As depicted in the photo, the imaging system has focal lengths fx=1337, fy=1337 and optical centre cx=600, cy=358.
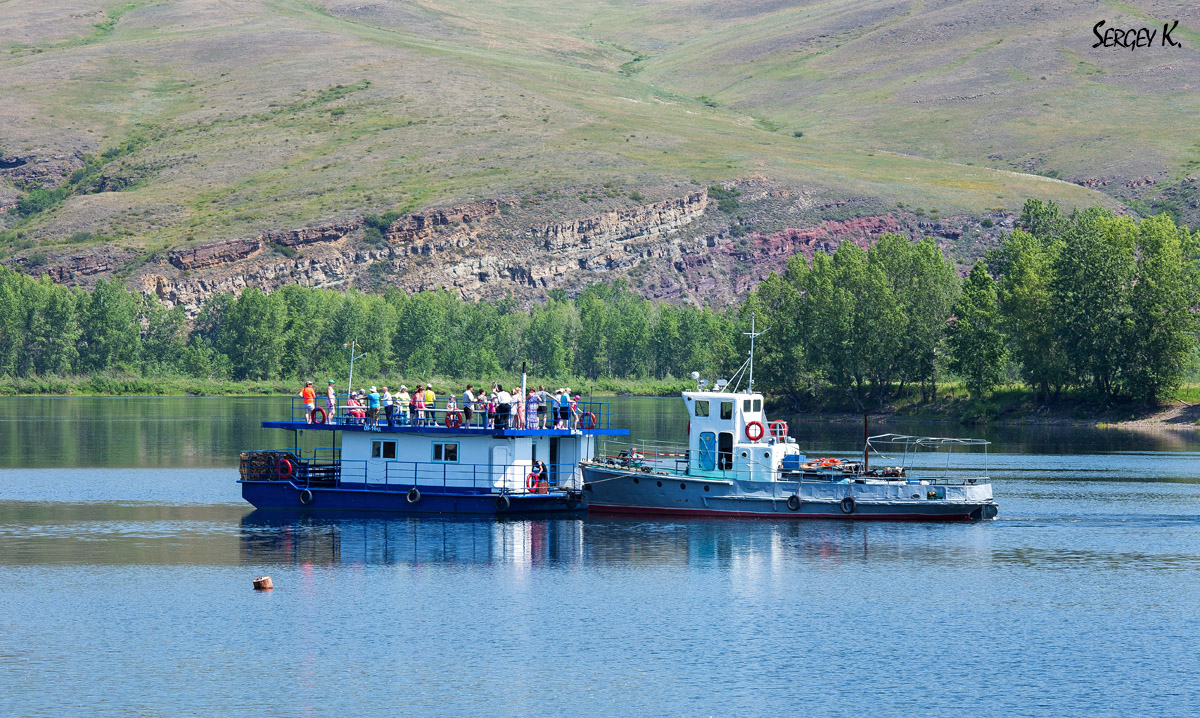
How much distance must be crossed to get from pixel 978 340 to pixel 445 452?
7704 cm

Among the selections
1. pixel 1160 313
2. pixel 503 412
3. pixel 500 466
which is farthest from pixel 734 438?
pixel 1160 313

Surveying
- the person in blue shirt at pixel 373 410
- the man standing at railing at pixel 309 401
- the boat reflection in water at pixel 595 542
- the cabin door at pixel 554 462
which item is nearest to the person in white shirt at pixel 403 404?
the person in blue shirt at pixel 373 410

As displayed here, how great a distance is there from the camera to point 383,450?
61250mm

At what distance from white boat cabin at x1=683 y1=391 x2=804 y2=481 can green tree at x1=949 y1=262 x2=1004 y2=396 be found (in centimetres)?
7065

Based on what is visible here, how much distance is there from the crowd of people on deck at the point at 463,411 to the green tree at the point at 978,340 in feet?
239

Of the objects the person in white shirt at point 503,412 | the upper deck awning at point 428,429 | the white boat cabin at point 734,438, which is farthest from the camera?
the upper deck awning at point 428,429

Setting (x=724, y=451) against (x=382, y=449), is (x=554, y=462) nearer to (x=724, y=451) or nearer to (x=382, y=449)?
(x=382, y=449)

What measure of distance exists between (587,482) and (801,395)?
88.2 meters

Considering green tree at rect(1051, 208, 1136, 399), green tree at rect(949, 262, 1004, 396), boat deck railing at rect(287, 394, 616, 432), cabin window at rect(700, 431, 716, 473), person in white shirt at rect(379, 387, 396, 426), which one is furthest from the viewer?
green tree at rect(949, 262, 1004, 396)

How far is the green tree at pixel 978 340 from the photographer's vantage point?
409 ft

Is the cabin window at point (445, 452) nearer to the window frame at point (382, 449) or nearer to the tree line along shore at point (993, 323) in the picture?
the window frame at point (382, 449)

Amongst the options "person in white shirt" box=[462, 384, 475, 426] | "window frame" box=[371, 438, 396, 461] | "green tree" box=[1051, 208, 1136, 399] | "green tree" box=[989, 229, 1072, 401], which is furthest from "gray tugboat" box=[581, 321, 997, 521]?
"green tree" box=[989, 229, 1072, 401]

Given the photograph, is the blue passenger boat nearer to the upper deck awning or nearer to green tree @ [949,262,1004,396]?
the upper deck awning

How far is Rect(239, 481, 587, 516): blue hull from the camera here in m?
60.1
